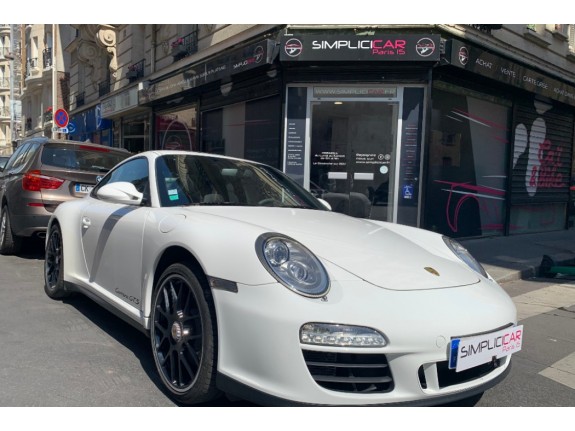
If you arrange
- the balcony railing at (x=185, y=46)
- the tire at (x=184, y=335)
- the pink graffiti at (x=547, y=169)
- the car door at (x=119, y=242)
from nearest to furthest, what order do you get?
1. the tire at (x=184, y=335)
2. the car door at (x=119, y=242)
3. the pink graffiti at (x=547, y=169)
4. the balcony railing at (x=185, y=46)

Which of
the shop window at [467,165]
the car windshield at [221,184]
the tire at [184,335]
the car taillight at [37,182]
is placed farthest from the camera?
the shop window at [467,165]

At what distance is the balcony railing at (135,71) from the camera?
15.7 meters

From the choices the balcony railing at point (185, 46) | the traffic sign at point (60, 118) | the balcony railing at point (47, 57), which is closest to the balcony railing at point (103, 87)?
the traffic sign at point (60, 118)

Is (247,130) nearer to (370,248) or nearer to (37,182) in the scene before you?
(37,182)

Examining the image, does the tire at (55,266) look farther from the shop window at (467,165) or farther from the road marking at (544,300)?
the shop window at (467,165)

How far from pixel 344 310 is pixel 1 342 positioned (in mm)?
2740

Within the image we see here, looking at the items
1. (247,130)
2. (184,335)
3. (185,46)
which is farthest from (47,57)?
(184,335)

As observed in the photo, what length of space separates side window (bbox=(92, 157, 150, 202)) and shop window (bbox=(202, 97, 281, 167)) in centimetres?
530

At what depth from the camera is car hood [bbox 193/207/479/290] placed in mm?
2457

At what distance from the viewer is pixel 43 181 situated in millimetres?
6230

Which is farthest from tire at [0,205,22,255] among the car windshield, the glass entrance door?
the glass entrance door

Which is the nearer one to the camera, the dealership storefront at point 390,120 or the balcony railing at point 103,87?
the dealership storefront at point 390,120

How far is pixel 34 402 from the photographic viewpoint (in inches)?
104

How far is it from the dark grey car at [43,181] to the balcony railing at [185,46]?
638 centimetres
